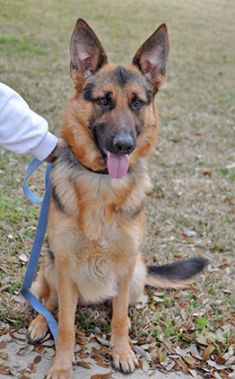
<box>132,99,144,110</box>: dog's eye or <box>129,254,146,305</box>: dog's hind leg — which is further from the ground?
A: <box>132,99,144,110</box>: dog's eye

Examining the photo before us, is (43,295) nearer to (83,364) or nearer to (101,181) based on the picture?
(83,364)

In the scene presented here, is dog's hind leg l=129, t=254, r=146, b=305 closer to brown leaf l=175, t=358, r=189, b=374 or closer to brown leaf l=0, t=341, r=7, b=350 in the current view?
brown leaf l=175, t=358, r=189, b=374

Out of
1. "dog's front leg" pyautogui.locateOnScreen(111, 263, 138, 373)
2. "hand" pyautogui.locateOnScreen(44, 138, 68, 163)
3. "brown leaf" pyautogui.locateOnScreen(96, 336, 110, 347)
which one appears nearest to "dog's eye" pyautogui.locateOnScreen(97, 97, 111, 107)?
"hand" pyautogui.locateOnScreen(44, 138, 68, 163)

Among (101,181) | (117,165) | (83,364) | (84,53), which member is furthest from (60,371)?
(84,53)

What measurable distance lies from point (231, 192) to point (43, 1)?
39.7 feet

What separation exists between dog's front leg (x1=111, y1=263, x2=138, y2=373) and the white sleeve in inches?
39.9

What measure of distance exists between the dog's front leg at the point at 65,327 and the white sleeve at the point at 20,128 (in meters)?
0.74

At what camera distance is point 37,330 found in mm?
3307

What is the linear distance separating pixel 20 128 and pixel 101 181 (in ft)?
1.95

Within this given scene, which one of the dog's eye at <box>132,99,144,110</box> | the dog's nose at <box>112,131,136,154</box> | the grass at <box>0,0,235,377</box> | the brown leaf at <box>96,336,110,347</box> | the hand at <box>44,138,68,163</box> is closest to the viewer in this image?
the dog's nose at <box>112,131,136,154</box>

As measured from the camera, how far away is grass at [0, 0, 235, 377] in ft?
12.1

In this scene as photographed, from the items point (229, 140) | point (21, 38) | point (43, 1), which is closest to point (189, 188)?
point (229, 140)

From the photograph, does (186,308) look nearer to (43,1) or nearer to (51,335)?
(51,335)

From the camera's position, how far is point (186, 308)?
3.75m
